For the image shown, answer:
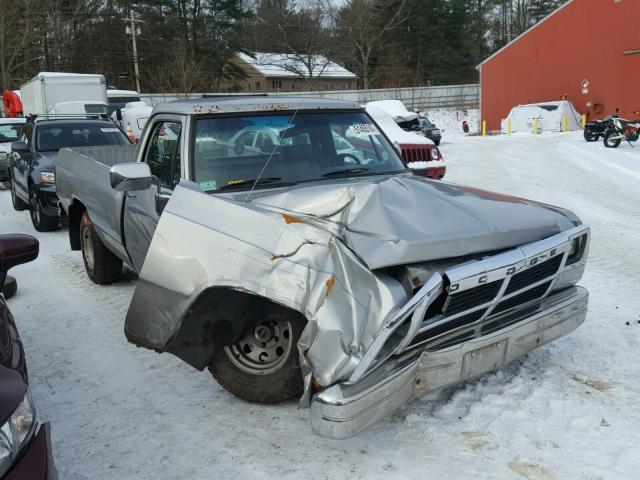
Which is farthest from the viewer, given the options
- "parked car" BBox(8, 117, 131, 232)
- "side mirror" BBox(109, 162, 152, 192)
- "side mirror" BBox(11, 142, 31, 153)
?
"side mirror" BBox(11, 142, 31, 153)

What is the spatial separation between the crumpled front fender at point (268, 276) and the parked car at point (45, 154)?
21.9ft

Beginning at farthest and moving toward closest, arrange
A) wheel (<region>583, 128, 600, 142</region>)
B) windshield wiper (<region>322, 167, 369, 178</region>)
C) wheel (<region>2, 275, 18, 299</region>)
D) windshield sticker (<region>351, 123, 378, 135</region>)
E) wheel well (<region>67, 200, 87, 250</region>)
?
wheel (<region>583, 128, 600, 142</region>)
wheel well (<region>67, 200, 87, 250</region>)
wheel (<region>2, 275, 18, 299</region>)
windshield sticker (<region>351, 123, 378, 135</region>)
windshield wiper (<region>322, 167, 369, 178</region>)

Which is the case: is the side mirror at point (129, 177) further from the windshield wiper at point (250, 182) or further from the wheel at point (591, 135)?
the wheel at point (591, 135)

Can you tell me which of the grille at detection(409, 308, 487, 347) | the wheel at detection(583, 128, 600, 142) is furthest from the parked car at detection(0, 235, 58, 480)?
the wheel at detection(583, 128, 600, 142)

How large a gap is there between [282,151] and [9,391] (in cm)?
257

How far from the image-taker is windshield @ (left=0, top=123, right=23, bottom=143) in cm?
1639

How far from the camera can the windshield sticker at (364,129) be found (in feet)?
16.1

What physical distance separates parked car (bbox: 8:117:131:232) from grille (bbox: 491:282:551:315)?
25.8 ft

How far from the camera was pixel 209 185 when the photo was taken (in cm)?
414

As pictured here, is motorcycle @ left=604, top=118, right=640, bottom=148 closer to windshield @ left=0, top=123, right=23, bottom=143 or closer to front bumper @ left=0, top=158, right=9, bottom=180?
windshield @ left=0, top=123, right=23, bottom=143

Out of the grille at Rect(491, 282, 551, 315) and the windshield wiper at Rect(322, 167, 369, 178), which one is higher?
the windshield wiper at Rect(322, 167, 369, 178)

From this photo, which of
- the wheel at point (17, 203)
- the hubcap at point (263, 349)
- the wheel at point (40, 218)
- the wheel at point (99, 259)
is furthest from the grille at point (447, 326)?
the wheel at point (17, 203)

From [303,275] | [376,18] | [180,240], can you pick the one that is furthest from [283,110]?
[376,18]

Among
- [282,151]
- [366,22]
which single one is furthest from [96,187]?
[366,22]
